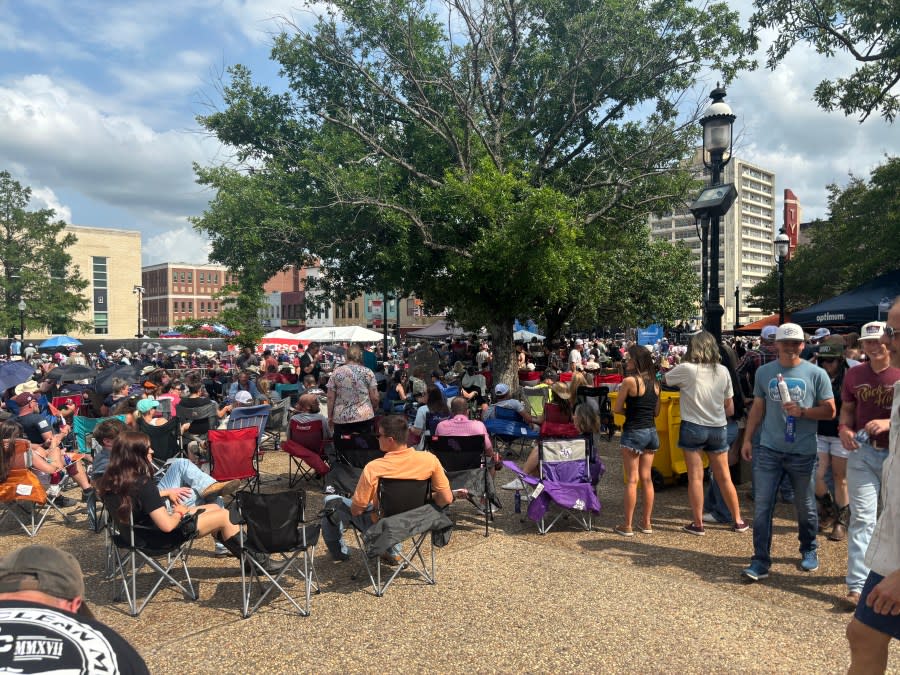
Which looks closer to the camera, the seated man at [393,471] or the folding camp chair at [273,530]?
the folding camp chair at [273,530]

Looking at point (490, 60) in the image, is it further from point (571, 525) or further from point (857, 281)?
point (857, 281)

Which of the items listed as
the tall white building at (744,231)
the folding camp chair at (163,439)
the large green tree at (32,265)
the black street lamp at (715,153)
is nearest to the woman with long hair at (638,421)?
the black street lamp at (715,153)

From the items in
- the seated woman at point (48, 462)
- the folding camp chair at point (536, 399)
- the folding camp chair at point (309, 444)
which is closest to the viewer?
the seated woman at point (48, 462)

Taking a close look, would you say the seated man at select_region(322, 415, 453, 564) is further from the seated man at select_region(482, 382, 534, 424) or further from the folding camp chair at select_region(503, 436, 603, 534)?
the seated man at select_region(482, 382, 534, 424)

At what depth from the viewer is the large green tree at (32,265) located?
157 ft

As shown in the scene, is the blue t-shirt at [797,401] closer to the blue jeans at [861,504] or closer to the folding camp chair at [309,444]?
the blue jeans at [861,504]

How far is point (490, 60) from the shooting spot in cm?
1434

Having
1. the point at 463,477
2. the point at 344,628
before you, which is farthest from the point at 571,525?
the point at 344,628

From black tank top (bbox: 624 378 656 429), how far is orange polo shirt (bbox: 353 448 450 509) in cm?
180

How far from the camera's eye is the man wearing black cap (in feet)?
4.15

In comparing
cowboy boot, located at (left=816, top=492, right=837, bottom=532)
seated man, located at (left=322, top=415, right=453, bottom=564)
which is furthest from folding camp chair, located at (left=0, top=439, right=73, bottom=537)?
cowboy boot, located at (left=816, top=492, right=837, bottom=532)

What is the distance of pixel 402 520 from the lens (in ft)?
14.6

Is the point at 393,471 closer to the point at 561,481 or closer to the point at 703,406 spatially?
the point at 561,481

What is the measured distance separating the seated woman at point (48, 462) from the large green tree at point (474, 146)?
691 cm
